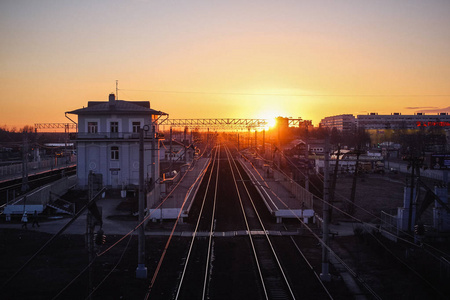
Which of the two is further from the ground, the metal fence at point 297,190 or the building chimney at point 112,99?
the building chimney at point 112,99

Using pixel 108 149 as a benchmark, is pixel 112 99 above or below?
above

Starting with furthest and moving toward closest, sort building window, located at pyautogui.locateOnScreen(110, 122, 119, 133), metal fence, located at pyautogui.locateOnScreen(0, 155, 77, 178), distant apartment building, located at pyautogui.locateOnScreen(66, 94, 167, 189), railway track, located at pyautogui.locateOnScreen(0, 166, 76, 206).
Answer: metal fence, located at pyautogui.locateOnScreen(0, 155, 77, 178) → building window, located at pyautogui.locateOnScreen(110, 122, 119, 133) → distant apartment building, located at pyautogui.locateOnScreen(66, 94, 167, 189) → railway track, located at pyautogui.locateOnScreen(0, 166, 76, 206)

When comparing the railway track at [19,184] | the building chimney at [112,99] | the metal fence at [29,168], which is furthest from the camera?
the metal fence at [29,168]

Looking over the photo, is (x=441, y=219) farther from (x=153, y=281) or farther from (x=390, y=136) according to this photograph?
(x=390, y=136)

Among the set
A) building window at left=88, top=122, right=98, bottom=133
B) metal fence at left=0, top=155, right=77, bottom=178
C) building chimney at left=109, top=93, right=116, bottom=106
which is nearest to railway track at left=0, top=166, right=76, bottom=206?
metal fence at left=0, top=155, right=77, bottom=178

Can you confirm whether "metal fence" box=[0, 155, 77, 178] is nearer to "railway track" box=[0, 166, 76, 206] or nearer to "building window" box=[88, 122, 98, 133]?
"railway track" box=[0, 166, 76, 206]

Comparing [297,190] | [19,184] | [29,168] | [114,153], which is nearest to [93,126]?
[114,153]

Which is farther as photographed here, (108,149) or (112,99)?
(112,99)

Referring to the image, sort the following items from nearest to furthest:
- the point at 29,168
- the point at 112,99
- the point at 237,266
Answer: the point at 237,266 < the point at 112,99 < the point at 29,168

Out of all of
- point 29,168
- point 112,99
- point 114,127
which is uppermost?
point 112,99

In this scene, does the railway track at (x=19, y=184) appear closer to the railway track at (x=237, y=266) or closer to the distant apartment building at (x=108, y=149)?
the distant apartment building at (x=108, y=149)

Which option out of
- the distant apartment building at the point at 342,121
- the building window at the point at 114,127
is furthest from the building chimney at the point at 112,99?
the distant apartment building at the point at 342,121

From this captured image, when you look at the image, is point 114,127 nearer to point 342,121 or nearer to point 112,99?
point 112,99

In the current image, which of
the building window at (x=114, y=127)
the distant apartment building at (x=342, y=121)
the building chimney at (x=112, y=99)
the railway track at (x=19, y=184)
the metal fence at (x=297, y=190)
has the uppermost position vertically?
the distant apartment building at (x=342, y=121)
